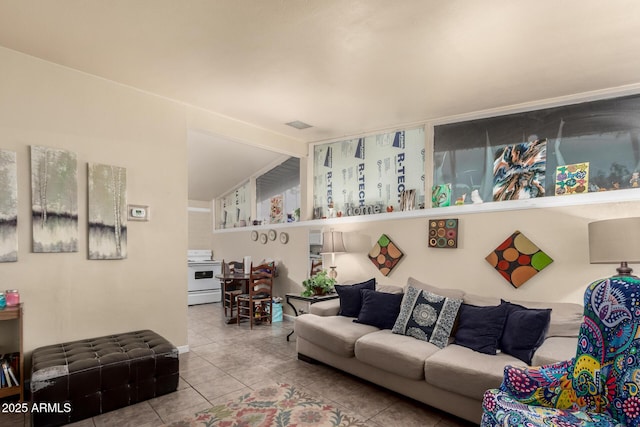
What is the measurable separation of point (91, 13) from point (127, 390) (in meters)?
2.90

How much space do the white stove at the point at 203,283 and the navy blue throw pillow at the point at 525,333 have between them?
580cm

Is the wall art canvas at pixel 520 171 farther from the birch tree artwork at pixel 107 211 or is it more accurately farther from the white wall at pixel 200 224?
the white wall at pixel 200 224

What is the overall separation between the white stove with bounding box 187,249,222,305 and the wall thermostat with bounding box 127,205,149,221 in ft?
10.4

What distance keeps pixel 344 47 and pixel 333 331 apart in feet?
8.57

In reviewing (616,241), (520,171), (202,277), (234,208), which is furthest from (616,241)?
(234,208)

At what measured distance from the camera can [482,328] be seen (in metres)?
2.78

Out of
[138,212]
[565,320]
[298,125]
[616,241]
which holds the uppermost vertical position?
[298,125]

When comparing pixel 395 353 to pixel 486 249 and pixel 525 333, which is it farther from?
pixel 486 249

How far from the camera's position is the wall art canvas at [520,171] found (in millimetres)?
3406

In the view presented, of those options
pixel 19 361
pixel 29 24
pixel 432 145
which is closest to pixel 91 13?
pixel 29 24

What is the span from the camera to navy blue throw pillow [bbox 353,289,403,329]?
343 centimetres

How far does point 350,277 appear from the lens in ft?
15.8

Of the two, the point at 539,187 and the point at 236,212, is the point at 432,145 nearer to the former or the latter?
the point at 539,187

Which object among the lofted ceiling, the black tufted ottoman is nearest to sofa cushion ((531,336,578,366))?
the lofted ceiling
